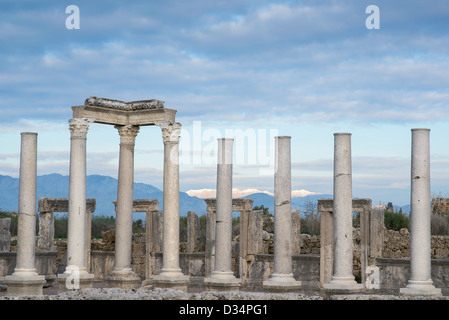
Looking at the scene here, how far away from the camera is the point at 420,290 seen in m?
25.2

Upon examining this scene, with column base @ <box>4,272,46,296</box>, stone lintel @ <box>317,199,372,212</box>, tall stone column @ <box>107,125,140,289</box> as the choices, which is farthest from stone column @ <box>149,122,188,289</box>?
stone lintel @ <box>317,199,372,212</box>

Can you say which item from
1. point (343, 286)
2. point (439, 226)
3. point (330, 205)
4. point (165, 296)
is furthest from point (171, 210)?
point (439, 226)

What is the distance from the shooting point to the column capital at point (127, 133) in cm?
3231

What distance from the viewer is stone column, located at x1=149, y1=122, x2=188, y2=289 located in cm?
3027

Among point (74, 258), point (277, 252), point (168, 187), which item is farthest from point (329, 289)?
point (74, 258)

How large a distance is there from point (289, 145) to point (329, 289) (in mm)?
5523

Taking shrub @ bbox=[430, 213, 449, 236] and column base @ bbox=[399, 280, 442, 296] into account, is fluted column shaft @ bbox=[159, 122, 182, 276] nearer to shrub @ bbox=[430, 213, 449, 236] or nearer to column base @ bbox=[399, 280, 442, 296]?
column base @ bbox=[399, 280, 442, 296]

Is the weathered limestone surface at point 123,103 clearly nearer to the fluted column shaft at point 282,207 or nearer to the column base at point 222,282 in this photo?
the fluted column shaft at point 282,207

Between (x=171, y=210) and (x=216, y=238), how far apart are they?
2122mm

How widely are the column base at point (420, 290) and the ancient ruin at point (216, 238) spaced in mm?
33

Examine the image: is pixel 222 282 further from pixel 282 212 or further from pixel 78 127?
pixel 78 127
